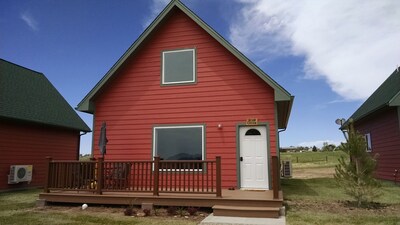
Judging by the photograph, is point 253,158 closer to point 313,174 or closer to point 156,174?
point 156,174

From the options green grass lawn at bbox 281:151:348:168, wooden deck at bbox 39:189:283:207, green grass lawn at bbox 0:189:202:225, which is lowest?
green grass lawn at bbox 0:189:202:225

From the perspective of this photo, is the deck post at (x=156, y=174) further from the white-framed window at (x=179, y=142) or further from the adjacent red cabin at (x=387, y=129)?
the adjacent red cabin at (x=387, y=129)

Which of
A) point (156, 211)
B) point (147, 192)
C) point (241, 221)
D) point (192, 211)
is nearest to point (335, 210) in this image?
point (241, 221)

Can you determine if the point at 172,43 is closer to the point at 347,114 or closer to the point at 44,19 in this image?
the point at 44,19

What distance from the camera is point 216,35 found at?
11.1 m

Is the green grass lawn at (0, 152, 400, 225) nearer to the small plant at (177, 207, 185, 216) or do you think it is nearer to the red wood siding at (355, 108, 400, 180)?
the small plant at (177, 207, 185, 216)

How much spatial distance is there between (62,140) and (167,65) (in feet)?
28.7

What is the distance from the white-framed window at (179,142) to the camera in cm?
1116

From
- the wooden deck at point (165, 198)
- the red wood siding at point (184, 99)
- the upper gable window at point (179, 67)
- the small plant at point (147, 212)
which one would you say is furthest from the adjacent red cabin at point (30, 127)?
the small plant at point (147, 212)

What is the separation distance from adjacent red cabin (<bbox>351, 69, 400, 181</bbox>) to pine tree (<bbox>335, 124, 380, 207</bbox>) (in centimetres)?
437

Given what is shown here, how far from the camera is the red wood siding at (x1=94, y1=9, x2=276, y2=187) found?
10883mm

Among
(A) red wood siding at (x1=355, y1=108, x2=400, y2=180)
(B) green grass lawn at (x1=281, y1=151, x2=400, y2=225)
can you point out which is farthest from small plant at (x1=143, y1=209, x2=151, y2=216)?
(A) red wood siding at (x1=355, y1=108, x2=400, y2=180)

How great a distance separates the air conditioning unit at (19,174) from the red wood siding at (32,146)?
224 millimetres

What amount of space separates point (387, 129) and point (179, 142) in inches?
374
